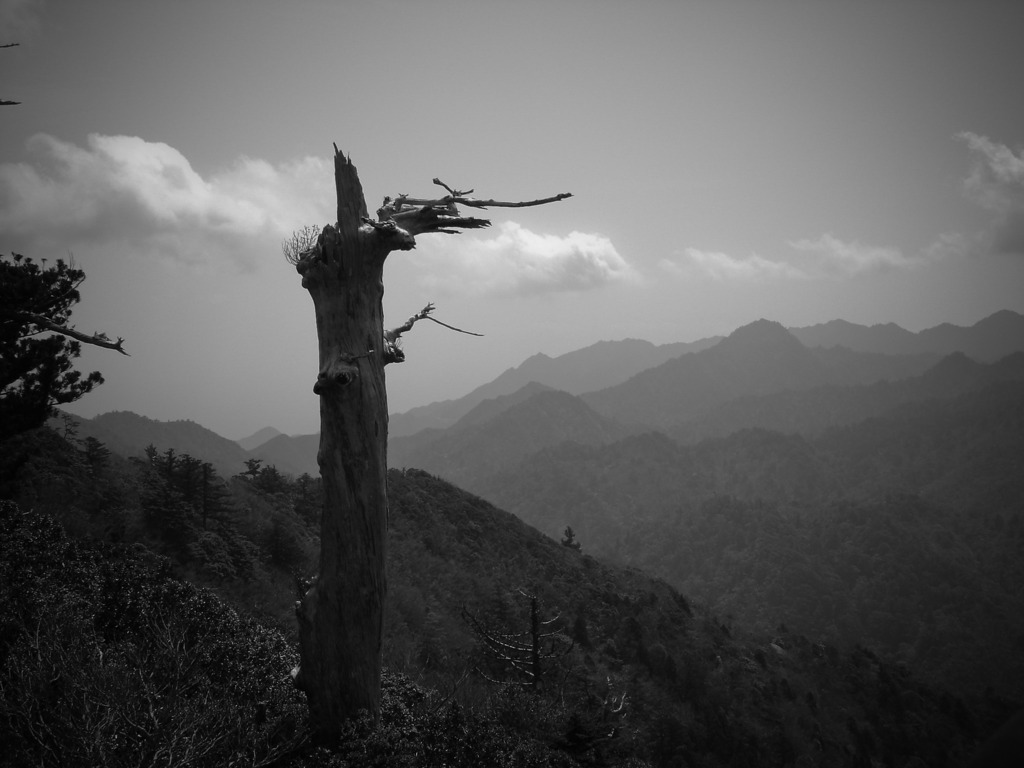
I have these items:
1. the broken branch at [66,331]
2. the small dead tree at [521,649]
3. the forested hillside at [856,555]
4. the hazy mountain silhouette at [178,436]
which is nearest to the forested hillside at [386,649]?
the small dead tree at [521,649]

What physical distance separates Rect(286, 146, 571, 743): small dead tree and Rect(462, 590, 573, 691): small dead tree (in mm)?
4397

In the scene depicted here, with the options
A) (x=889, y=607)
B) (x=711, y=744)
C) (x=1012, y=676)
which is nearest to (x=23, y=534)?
(x=711, y=744)

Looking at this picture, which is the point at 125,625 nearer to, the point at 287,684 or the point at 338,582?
the point at 287,684

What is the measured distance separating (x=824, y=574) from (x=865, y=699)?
8041 cm

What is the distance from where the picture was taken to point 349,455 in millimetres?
4734

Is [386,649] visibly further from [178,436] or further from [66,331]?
[178,436]

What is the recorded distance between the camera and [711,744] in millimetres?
29453

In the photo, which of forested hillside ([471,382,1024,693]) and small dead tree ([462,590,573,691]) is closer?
small dead tree ([462,590,573,691])

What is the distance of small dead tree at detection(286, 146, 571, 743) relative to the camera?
4.60 metres

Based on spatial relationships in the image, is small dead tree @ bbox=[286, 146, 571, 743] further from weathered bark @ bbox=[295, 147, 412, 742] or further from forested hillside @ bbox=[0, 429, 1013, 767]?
forested hillside @ bbox=[0, 429, 1013, 767]

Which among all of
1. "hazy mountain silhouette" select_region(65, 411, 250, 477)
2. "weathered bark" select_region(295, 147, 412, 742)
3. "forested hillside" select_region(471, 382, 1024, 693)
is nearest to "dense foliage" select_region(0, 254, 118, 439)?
"weathered bark" select_region(295, 147, 412, 742)

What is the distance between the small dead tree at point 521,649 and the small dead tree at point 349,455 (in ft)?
14.4

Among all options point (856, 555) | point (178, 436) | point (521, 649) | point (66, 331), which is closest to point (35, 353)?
point (66, 331)

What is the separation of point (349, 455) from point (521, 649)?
11.6 metres
